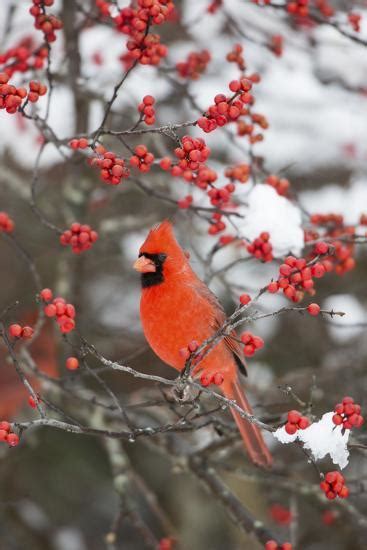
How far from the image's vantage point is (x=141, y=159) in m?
2.35

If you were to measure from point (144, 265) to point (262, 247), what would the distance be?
18.2 inches

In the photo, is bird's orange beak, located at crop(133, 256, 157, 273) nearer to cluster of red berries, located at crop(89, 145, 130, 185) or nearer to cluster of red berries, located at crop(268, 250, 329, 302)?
cluster of red berries, located at crop(89, 145, 130, 185)

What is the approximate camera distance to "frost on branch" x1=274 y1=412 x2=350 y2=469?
2062mm

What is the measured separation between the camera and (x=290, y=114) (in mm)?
5805

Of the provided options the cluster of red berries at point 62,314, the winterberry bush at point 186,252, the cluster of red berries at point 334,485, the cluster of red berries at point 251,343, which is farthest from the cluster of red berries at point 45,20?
the cluster of red berries at point 334,485

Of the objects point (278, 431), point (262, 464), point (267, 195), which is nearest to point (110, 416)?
point (262, 464)

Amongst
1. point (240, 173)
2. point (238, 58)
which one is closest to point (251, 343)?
point (240, 173)

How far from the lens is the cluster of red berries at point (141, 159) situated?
233cm

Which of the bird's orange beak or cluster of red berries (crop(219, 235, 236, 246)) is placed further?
cluster of red berries (crop(219, 235, 236, 246))

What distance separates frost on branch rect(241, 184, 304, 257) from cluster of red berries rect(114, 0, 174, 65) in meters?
0.66

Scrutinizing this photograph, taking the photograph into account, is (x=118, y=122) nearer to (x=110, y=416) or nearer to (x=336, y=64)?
(x=336, y=64)

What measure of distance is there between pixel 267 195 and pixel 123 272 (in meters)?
2.36

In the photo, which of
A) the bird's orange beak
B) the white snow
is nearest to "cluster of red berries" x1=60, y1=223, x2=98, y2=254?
the bird's orange beak

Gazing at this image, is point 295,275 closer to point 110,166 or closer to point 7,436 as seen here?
point 110,166
